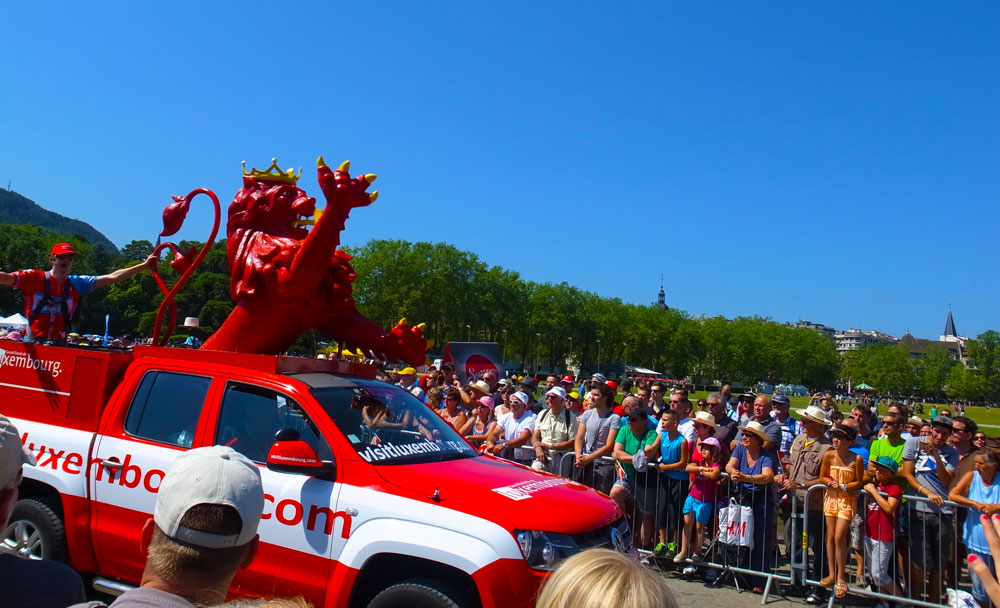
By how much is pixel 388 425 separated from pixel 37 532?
264 cm

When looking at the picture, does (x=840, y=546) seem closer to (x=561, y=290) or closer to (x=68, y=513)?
(x=68, y=513)

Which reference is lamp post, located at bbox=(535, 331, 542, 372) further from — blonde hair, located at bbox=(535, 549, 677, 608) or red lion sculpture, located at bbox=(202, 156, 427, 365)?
blonde hair, located at bbox=(535, 549, 677, 608)

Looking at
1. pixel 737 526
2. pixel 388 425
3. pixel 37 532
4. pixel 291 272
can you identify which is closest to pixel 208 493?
pixel 388 425

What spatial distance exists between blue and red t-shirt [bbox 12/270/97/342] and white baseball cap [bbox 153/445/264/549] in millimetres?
5196

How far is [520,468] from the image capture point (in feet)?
16.0

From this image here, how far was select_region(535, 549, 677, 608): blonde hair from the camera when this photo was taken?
1.58m

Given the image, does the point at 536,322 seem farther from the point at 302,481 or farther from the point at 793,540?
the point at 302,481

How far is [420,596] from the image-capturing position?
3.72 meters

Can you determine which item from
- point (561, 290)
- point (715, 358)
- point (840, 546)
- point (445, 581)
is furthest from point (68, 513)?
point (715, 358)

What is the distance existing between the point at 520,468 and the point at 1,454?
3.42 m

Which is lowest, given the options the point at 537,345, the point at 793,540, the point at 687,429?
the point at 793,540

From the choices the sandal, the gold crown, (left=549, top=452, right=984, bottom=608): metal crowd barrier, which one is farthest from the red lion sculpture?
the sandal

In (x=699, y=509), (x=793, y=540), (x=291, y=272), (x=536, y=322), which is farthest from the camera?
(x=536, y=322)

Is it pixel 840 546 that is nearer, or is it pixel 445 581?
pixel 445 581
